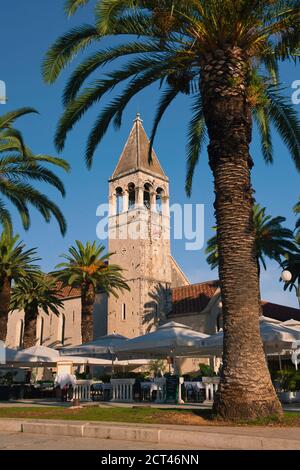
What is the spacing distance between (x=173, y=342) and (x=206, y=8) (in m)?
11.4

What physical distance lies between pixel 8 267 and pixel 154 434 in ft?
81.8

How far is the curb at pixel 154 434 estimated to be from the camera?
298 inches

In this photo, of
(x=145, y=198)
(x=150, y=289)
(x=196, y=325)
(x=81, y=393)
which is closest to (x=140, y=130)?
(x=145, y=198)

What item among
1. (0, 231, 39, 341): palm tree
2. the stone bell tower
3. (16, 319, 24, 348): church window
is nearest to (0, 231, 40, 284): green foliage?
(0, 231, 39, 341): palm tree

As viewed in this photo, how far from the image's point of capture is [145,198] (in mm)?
49594

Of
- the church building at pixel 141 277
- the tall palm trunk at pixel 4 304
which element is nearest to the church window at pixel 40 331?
the church building at pixel 141 277

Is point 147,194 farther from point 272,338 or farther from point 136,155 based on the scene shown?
point 272,338

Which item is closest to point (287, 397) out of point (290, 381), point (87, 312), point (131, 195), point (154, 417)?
point (290, 381)

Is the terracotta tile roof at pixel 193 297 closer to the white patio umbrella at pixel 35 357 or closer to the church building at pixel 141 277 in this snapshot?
the church building at pixel 141 277

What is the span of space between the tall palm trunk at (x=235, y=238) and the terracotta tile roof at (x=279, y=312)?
30.3 metres

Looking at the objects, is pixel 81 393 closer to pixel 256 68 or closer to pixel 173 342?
pixel 173 342

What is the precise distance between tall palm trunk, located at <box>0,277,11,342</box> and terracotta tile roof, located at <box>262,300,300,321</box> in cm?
2043
